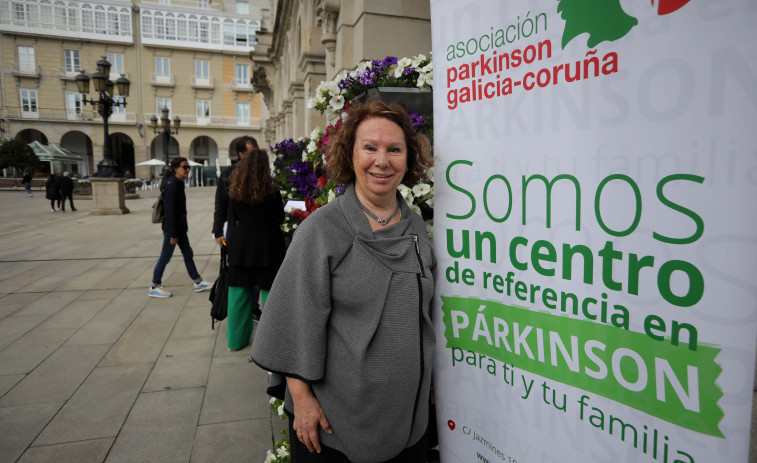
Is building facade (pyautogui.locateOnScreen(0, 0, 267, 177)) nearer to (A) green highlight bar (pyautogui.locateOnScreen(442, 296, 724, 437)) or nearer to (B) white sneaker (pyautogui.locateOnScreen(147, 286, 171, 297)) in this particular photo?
(B) white sneaker (pyautogui.locateOnScreen(147, 286, 171, 297))

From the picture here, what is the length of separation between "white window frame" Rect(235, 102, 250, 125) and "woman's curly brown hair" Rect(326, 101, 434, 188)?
46.8 meters

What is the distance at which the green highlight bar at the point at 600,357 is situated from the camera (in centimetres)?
107

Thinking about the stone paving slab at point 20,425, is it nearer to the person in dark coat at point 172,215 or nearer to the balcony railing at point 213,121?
the person in dark coat at point 172,215

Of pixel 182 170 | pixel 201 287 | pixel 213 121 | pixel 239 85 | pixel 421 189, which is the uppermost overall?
pixel 239 85

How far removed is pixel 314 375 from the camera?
1460 millimetres

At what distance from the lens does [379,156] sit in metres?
1.56

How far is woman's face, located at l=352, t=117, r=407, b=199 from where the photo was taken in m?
1.56

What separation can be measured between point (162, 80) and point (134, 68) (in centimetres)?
265

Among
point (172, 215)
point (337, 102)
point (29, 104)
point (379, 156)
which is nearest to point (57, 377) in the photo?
point (172, 215)

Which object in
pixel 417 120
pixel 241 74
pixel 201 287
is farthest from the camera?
pixel 241 74

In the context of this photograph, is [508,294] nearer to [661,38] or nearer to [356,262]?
[356,262]

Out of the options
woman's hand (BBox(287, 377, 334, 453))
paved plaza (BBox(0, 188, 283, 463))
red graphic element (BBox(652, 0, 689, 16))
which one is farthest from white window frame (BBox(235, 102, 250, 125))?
red graphic element (BBox(652, 0, 689, 16))

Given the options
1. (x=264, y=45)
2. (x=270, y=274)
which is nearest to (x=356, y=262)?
(x=270, y=274)

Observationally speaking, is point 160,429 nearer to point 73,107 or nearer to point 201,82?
point 201,82
